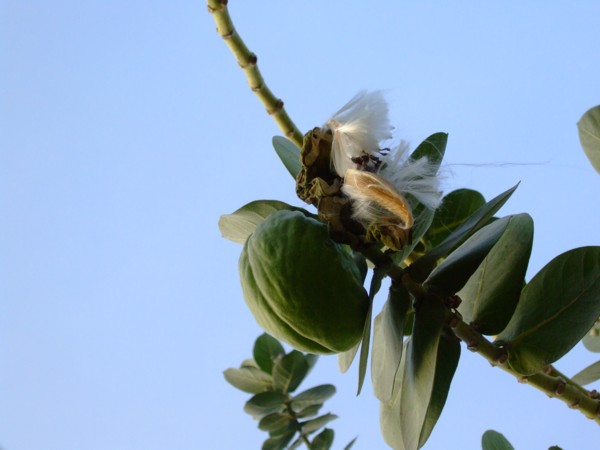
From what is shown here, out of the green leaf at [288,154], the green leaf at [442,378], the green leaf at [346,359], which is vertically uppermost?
the green leaf at [288,154]

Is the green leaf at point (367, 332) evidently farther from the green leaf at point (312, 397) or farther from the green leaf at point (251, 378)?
the green leaf at point (251, 378)

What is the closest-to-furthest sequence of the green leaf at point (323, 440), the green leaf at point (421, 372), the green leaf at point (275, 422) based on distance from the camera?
the green leaf at point (421, 372) < the green leaf at point (323, 440) < the green leaf at point (275, 422)

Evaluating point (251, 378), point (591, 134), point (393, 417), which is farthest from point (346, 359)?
point (251, 378)

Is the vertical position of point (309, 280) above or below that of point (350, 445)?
above

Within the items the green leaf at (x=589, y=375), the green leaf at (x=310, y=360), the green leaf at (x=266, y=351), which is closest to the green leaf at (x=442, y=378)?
the green leaf at (x=589, y=375)

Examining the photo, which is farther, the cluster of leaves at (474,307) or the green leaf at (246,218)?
the green leaf at (246,218)

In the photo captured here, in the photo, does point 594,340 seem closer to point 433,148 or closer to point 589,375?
point 589,375

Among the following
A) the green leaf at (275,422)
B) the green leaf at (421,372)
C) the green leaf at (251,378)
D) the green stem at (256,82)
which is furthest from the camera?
the green leaf at (251,378)
